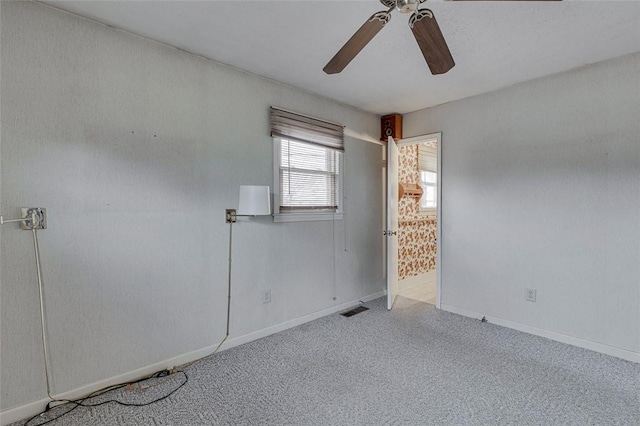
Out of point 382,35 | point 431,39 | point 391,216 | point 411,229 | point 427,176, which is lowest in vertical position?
point 411,229

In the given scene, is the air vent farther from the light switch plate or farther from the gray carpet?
the light switch plate

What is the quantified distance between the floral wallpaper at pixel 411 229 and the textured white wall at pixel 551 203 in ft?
3.74

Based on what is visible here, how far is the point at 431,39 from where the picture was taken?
1.65m

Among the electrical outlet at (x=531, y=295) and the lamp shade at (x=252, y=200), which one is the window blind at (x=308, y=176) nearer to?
the lamp shade at (x=252, y=200)

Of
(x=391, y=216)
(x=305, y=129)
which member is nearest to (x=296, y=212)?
(x=305, y=129)

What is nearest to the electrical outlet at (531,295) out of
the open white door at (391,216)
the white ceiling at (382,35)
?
the open white door at (391,216)

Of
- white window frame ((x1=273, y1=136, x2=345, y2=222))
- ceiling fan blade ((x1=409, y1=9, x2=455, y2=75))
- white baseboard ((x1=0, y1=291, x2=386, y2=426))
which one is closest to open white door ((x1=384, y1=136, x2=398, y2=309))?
white window frame ((x1=273, y1=136, x2=345, y2=222))

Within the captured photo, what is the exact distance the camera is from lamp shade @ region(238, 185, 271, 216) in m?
2.63

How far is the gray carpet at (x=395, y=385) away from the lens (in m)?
1.89

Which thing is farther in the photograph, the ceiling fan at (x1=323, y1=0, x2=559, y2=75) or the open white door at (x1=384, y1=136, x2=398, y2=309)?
the open white door at (x1=384, y1=136, x2=398, y2=309)

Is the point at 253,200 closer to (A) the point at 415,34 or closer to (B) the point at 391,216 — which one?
(A) the point at 415,34

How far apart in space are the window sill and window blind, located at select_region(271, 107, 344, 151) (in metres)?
0.76

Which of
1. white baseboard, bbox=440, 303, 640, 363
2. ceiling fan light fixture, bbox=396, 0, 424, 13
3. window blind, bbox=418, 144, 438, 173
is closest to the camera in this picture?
ceiling fan light fixture, bbox=396, 0, 424, 13

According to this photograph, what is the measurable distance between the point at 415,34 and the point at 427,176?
407 centimetres
